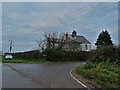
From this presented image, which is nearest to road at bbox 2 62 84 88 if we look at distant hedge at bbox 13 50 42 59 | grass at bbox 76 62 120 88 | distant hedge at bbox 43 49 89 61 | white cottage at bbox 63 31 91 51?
grass at bbox 76 62 120 88

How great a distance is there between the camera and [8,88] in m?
13.7

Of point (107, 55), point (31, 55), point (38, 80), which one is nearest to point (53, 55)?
point (31, 55)

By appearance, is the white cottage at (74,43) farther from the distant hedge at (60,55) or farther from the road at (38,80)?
the road at (38,80)

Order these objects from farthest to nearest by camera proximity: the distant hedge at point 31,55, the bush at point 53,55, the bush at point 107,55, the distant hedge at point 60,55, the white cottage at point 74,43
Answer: the white cottage at point 74,43 < the distant hedge at point 31,55 < the distant hedge at point 60,55 < the bush at point 53,55 < the bush at point 107,55

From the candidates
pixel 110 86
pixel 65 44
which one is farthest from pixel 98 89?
pixel 65 44

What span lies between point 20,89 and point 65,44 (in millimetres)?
57957

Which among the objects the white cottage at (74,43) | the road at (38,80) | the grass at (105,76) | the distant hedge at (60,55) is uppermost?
the white cottage at (74,43)

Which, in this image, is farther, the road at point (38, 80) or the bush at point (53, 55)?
the bush at point (53, 55)

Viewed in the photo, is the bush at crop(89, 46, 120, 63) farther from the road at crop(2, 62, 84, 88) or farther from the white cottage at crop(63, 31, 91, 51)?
the white cottage at crop(63, 31, 91, 51)

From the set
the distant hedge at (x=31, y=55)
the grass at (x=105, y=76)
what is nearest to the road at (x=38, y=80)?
the grass at (x=105, y=76)

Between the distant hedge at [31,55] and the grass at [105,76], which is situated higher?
the distant hedge at [31,55]

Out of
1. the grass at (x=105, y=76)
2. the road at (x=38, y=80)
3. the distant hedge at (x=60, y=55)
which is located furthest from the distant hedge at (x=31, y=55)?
the grass at (x=105, y=76)

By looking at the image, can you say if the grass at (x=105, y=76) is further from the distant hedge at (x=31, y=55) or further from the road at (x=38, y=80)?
the distant hedge at (x=31, y=55)

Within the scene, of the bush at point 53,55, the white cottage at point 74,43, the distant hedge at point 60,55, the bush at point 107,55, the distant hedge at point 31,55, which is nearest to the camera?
the bush at point 107,55
